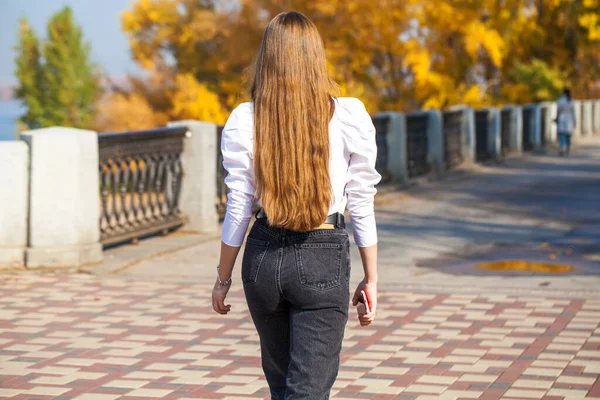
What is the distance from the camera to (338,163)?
3500 millimetres

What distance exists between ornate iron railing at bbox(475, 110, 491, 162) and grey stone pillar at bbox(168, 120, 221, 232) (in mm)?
13353

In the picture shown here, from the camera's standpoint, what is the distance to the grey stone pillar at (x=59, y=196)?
31.0ft

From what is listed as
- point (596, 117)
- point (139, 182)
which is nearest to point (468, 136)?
point (139, 182)

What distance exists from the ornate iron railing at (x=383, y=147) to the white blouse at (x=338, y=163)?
48.1 feet

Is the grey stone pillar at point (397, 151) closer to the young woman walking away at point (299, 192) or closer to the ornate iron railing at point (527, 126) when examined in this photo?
the ornate iron railing at point (527, 126)

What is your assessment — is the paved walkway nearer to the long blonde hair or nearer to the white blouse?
the white blouse

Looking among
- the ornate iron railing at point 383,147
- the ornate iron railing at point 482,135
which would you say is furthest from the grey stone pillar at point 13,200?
the ornate iron railing at point 482,135

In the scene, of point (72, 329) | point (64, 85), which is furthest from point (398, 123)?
point (64, 85)

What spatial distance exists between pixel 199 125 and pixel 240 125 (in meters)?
8.83

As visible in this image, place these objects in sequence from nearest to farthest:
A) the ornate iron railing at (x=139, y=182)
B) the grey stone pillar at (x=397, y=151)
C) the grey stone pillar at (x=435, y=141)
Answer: the ornate iron railing at (x=139, y=182)
the grey stone pillar at (x=397, y=151)
the grey stone pillar at (x=435, y=141)

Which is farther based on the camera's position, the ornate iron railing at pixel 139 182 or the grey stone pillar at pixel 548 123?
the grey stone pillar at pixel 548 123

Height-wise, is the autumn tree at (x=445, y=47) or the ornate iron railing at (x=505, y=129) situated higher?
the autumn tree at (x=445, y=47)

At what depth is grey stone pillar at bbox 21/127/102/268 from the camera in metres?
9.46

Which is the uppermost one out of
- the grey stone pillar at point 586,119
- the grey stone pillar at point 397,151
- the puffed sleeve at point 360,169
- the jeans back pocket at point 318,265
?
the grey stone pillar at point 586,119
